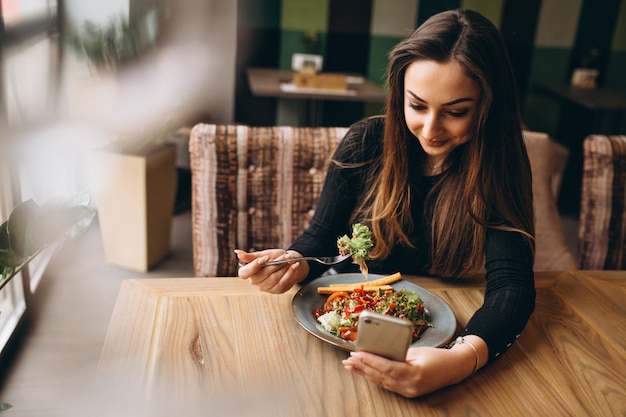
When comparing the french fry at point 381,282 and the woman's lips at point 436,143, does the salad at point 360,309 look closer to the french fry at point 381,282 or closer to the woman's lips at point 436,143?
the french fry at point 381,282

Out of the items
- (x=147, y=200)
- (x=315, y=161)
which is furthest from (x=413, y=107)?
(x=147, y=200)

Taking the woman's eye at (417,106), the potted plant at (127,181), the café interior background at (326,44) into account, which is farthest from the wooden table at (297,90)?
the woman's eye at (417,106)

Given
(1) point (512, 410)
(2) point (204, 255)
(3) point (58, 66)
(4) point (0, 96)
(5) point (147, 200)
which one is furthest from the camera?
(3) point (58, 66)

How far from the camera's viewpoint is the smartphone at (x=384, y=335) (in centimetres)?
73

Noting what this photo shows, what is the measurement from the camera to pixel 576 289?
1.21 meters

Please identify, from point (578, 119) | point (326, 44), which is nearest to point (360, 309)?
point (326, 44)

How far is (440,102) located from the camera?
104 cm

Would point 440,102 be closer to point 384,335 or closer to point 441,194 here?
point 441,194

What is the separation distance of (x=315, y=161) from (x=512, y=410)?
35.4 inches

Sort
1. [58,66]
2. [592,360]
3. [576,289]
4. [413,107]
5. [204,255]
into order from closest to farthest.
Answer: [592,360], [413,107], [576,289], [204,255], [58,66]

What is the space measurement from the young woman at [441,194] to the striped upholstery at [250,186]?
0.22 m

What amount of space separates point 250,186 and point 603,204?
40.6 inches

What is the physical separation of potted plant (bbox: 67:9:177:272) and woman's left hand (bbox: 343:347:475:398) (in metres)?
1.83

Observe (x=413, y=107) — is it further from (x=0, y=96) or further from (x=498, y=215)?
(x=0, y=96)
